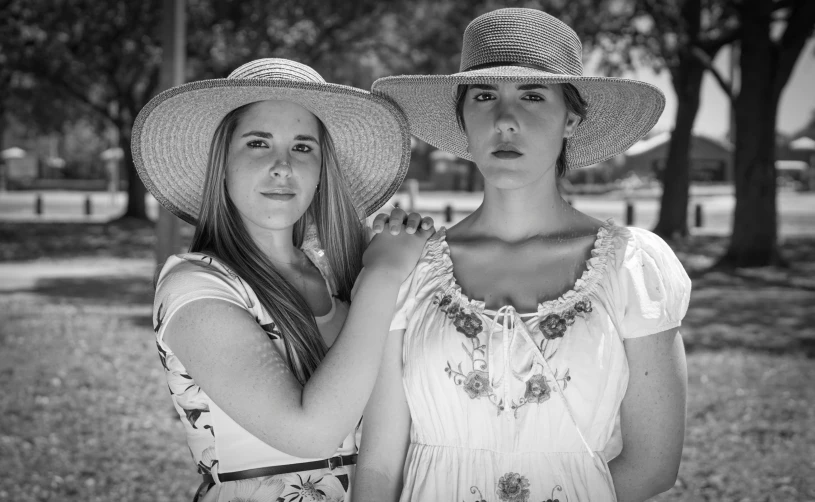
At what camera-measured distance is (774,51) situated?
16406mm

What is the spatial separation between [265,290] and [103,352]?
664 centimetres

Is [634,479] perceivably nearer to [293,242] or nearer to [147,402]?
[293,242]

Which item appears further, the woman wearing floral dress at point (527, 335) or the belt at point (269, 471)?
the belt at point (269, 471)

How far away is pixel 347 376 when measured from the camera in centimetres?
241

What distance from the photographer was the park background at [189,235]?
6125 millimetres

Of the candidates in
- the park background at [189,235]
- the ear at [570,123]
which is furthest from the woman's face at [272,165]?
the park background at [189,235]

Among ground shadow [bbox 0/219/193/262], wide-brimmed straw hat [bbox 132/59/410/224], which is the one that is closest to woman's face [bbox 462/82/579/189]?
wide-brimmed straw hat [bbox 132/59/410/224]

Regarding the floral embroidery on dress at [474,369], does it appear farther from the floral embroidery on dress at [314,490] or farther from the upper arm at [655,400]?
the floral embroidery on dress at [314,490]

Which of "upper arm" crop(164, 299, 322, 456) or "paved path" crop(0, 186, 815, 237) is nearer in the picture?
"upper arm" crop(164, 299, 322, 456)

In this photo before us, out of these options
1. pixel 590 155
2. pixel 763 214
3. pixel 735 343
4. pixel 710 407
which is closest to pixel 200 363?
pixel 590 155

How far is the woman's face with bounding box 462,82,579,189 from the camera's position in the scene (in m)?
2.56

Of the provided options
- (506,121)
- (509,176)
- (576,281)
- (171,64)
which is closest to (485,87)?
(506,121)

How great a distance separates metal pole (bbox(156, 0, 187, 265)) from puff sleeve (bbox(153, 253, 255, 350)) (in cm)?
388

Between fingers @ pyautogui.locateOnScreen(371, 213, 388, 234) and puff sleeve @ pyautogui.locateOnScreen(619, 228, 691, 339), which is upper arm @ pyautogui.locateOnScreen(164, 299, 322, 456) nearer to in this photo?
fingers @ pyautogui.locateOnScreen(371, 213, 388, 234)
